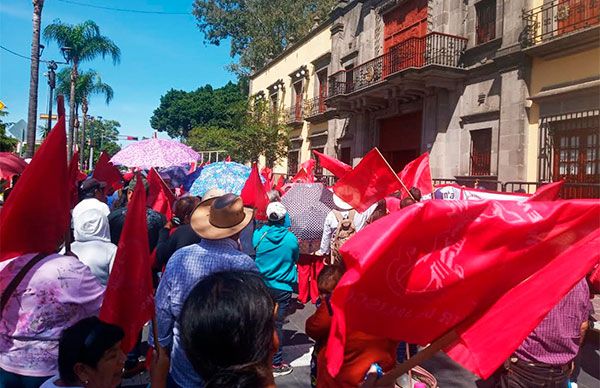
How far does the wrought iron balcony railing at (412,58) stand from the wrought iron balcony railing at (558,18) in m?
2.49

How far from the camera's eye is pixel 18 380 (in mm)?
2469

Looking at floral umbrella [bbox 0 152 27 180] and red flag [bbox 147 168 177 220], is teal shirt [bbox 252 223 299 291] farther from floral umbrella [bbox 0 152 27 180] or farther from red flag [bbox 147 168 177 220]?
floral umbrella [bbox 0 152 27 180]

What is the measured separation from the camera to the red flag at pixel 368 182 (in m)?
5.31

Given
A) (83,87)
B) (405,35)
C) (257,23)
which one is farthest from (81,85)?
(405,35)

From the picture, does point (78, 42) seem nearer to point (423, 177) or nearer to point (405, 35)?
point (405, 35)

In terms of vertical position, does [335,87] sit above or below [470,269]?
above

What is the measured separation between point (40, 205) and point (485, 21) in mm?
13969

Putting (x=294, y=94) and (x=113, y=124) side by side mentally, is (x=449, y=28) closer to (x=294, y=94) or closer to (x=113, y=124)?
(x=294, y=94)

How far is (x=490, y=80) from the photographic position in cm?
1345

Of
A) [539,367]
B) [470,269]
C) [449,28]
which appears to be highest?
[449,28]

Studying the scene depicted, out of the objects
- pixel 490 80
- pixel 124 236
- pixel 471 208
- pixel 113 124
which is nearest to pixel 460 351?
pixel 471 208

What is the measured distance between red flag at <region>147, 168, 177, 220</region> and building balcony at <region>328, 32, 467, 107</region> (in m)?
9.99

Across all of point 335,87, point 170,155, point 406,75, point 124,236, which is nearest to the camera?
point 124,236

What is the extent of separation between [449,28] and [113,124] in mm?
102832
